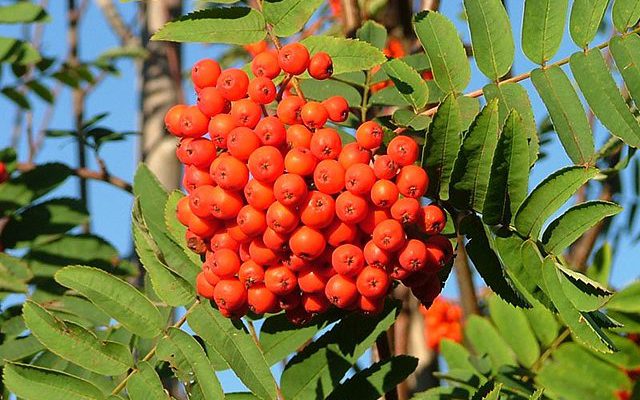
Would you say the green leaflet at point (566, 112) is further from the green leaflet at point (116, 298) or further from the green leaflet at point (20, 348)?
the green leaflet at point (20, 348)

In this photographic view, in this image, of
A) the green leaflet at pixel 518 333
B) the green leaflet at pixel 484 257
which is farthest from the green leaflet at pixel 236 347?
the green leaflet at pixel 518 333

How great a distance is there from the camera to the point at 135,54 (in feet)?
9.31

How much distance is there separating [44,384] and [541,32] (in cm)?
87

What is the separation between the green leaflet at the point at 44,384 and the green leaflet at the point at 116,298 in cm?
11

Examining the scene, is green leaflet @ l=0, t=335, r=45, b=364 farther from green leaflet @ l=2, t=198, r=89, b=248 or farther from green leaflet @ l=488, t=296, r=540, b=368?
green leaflet @ l=488, t=296, r=540, b=368

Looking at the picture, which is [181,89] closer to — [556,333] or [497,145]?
[556,333]

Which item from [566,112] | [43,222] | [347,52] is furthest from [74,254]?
[566,112]

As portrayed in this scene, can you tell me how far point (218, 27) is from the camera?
1378 millimetres

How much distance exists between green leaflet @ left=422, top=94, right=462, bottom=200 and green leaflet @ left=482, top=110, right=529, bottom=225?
→ 0.07 metres

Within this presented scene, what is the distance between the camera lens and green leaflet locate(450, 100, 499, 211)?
1.19 meters

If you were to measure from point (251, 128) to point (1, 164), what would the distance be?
3.32 feet

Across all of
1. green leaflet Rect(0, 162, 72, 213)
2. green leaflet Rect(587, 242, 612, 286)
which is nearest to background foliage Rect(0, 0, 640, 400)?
green leaflet Rect(0, 162, 72, 213)

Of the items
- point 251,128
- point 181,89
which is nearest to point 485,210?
point 251,128

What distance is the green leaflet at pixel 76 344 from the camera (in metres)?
1.34
